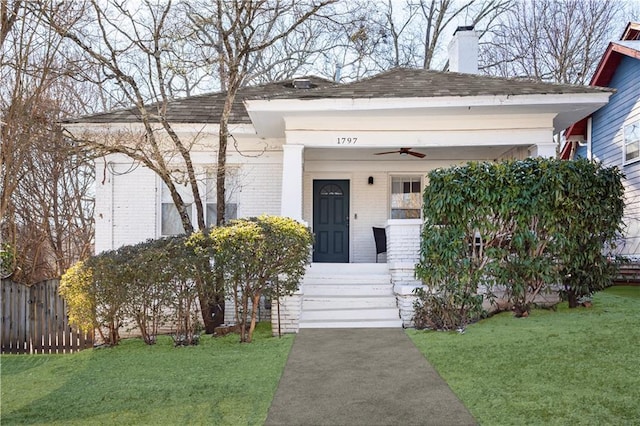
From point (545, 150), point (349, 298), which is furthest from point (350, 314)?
point (545, 150)

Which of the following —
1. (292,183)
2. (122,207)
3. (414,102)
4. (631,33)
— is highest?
(631,33)

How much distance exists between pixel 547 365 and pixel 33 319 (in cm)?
788

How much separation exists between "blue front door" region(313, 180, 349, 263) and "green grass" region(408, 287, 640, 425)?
4.95 m

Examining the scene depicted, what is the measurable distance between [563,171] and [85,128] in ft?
28.7

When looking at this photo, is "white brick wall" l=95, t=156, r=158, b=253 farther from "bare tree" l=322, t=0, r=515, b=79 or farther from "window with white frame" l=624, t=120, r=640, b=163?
"bare tree" l=322, t=0, r=515, b=79

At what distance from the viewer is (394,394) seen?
4.47 meters

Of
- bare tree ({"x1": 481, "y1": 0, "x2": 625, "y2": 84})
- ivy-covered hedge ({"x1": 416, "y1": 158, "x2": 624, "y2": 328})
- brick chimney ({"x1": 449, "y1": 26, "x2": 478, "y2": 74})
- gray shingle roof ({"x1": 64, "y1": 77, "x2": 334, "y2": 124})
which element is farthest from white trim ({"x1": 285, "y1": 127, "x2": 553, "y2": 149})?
bare tree ({"x1": 481, "y1": 0, "x2": 625, "y2": 84})

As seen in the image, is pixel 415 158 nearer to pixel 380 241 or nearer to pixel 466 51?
pixel 380 241

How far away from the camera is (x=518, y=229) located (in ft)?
23.5

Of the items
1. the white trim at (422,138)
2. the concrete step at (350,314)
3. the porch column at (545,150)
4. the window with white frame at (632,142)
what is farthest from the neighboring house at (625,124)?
the concrete step at (350,314)

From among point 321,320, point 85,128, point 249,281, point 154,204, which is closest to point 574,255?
point 321,320

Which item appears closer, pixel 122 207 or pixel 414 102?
pixel 414 102

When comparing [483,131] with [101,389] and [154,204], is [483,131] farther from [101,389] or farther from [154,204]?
[101,389]

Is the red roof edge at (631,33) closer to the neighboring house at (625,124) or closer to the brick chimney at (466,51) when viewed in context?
the neighboring house at (625,124)
